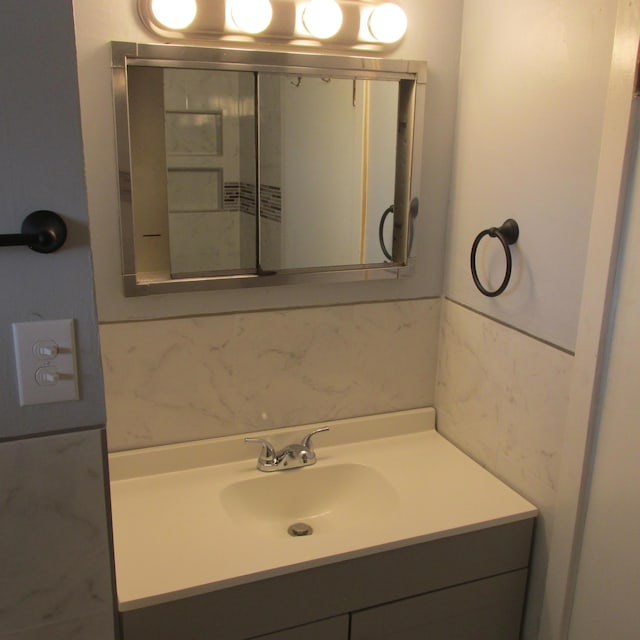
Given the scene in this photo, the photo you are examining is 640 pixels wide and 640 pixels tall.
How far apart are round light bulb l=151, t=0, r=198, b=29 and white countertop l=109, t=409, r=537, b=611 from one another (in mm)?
952

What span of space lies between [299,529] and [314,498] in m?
0.09

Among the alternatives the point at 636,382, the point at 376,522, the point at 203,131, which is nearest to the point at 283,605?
the point at 376,522

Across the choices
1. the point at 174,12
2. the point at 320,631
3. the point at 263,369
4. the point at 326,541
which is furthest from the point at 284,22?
the point at 320,631

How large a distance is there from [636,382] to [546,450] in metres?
0.31

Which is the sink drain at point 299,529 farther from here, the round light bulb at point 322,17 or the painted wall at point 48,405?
the round light bulb at point 322,17

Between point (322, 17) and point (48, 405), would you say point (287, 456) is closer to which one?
point (48, 405)

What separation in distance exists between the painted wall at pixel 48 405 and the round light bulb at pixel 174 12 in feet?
1.77

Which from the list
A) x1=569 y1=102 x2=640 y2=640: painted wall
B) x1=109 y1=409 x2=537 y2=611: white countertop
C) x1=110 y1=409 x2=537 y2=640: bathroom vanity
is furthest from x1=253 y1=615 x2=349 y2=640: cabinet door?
x1=569 y1=102 x2=640 y2=640: painted wall

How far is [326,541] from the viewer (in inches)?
54.0

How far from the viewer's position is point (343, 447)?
5.87ft

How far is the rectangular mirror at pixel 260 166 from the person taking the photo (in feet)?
4.75

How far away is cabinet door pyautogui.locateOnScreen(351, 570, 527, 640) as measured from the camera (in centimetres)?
144

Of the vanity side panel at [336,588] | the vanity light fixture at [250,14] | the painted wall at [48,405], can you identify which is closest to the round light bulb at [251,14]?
the vanity light fixture at [250,14]

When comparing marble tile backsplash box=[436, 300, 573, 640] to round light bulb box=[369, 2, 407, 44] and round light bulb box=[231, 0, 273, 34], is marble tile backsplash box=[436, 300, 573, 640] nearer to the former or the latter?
round light bulb box=[369, 2, 407, 44]
